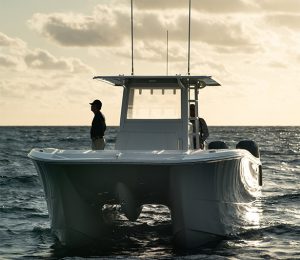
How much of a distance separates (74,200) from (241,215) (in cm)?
392

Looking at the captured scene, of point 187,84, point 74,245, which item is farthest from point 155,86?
point 74,245

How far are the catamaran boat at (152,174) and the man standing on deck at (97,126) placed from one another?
690 millimetres

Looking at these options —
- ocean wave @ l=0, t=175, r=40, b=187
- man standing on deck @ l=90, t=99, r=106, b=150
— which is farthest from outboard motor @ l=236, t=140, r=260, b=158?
ocean wave @ l=0, t=175, r=40, b=187

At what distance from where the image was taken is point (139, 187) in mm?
13094

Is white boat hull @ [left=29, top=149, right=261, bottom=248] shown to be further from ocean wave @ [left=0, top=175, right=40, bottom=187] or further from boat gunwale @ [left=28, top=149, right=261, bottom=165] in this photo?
ocean wave @ [left=0, top=175, right=40, bottom=187]

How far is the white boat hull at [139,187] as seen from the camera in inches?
483

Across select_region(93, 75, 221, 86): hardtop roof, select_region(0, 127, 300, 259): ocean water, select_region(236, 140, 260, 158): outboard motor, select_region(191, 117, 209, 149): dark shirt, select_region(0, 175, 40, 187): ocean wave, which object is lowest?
select_region(0, 127, 300, 259): ocean water

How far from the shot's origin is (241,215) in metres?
15.1

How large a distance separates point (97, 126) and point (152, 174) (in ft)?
6.45

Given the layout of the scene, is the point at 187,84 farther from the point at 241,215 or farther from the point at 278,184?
the point at 278,184

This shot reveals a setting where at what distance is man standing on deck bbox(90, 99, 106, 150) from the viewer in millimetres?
14070

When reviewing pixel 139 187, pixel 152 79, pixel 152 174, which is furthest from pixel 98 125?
pixel 152 174

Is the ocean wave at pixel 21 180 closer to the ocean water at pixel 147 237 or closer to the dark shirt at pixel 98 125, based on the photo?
the ocean water at pixel 147 237

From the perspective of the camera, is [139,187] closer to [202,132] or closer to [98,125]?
[98,125]
